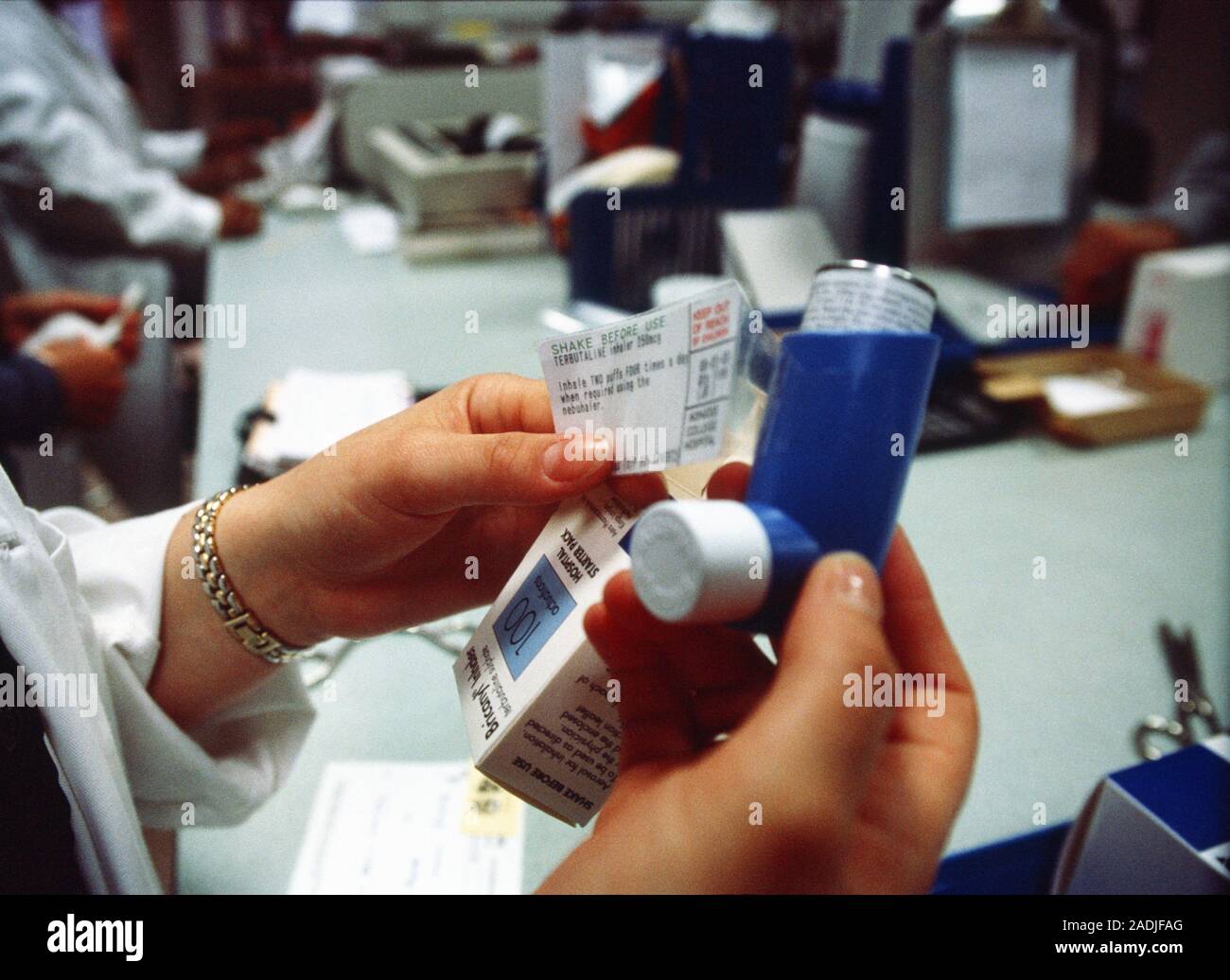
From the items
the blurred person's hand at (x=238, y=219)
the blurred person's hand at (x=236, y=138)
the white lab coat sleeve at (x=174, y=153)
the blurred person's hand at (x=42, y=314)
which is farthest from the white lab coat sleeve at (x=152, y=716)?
the blurred person's hand at (x=236, y=138)

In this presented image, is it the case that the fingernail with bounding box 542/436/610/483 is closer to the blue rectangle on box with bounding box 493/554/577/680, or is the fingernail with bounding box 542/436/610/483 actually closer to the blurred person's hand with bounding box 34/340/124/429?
the blue rectangle on box with bounding box 493/554/577/680

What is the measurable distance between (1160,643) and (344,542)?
71 cm

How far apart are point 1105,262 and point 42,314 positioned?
180 cm

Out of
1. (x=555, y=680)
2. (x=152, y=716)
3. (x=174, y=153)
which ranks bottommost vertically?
(x=152, y=716)

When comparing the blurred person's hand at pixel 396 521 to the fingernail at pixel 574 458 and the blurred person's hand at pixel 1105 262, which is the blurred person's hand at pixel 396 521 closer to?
the fingernail at pixel 574 458

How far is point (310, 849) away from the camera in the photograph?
1.91ft

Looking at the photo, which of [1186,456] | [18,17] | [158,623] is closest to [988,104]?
[1186,456]

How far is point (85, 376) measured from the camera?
1.35 meters

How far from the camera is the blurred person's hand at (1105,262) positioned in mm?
1267

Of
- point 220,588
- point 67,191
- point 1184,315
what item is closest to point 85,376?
point 67,191

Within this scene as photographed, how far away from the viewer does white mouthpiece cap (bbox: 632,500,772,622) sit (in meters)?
0.28

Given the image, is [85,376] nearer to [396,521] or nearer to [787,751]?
[396,521]

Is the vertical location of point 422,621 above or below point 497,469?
below
